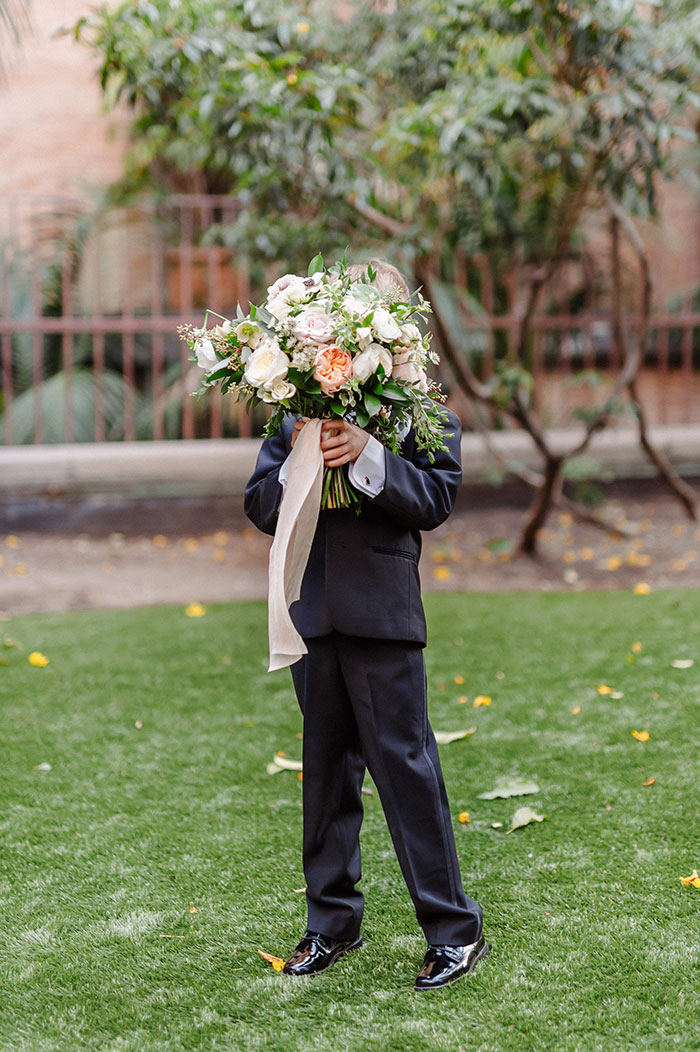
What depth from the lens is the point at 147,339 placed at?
929cm

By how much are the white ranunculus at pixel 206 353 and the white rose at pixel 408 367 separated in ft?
1.33

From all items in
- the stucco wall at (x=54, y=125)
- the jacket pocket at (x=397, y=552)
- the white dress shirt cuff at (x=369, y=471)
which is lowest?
the jacket pocket at (x=397, y=552)

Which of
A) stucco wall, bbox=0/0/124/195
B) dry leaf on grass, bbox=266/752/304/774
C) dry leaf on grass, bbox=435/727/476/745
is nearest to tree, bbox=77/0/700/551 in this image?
dry leaf on grass, bbox=435/727/476/745

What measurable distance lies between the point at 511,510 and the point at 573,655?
355cm

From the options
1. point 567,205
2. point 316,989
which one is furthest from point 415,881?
point 567,205

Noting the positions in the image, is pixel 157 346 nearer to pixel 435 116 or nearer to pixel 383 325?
pixel 435 116

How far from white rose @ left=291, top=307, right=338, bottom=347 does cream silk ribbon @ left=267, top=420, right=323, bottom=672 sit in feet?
0.66

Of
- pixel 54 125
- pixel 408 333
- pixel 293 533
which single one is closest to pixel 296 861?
pixel 293 533

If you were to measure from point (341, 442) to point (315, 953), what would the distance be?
123 cm

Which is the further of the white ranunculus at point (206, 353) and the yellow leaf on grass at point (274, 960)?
the yellow leaf on grass at point (274, 960)

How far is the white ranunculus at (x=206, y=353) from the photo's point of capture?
2.40 m

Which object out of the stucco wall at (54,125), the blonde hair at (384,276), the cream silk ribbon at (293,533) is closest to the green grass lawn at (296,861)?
the cream silk ribbon at (293,533)

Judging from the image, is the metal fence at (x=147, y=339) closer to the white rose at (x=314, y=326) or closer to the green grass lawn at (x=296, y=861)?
the green grass lawn at (x=296, y=861)

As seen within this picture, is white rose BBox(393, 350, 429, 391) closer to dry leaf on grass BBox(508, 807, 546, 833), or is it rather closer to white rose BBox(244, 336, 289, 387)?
white rose BBox(244, 336, 289, 387)
